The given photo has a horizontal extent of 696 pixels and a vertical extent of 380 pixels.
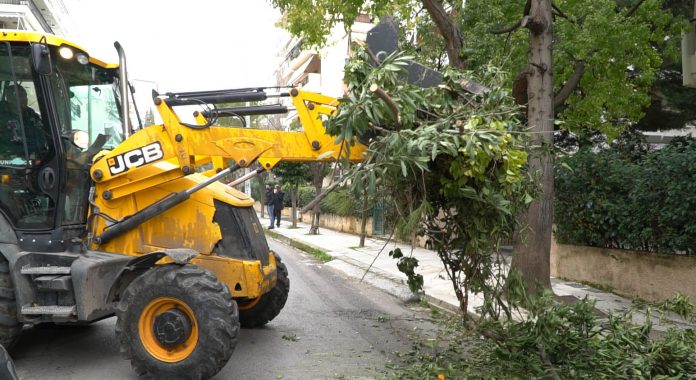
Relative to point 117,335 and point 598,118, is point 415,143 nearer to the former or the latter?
point 117,335

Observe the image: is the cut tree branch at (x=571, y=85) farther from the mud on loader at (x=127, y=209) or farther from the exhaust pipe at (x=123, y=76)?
the exhaust pipe at (x=123, y=76)

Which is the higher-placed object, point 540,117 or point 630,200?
point 540,117

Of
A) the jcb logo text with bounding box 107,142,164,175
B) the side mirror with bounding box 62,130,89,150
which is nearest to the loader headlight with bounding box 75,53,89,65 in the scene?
the side mirror with bounding box 62,130,89,150

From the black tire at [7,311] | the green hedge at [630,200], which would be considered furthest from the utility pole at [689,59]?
the black tire at [7,311]

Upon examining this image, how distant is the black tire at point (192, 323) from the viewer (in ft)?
16.6

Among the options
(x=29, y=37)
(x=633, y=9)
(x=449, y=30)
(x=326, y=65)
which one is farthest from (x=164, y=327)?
(x=326, y=65)

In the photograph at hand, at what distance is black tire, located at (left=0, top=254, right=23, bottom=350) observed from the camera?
5.42 meters

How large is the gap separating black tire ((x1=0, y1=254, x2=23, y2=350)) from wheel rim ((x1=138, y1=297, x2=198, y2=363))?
1.29 meters

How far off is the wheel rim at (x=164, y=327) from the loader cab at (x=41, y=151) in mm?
1357

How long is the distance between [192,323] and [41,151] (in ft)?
7.69

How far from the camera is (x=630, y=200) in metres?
9.45

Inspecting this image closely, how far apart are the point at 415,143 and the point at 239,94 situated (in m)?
2.28

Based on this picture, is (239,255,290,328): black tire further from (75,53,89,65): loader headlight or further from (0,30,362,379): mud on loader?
(75,53,89,65): loader headlight

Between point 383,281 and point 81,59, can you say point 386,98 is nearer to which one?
point 81,59
